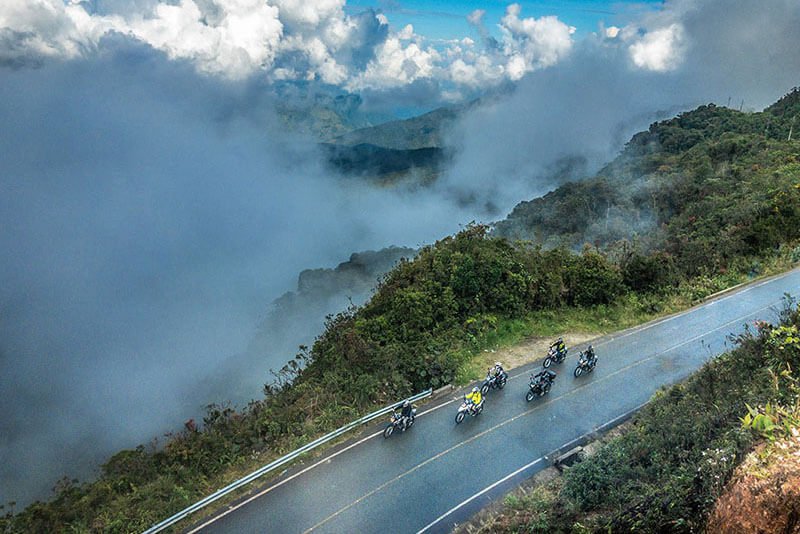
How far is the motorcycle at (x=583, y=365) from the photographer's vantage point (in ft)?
61.4

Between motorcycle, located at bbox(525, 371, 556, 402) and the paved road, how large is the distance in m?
0.25

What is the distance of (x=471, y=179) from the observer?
436 feet

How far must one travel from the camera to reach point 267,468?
13758 millimetres

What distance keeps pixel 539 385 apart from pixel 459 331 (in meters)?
4.65

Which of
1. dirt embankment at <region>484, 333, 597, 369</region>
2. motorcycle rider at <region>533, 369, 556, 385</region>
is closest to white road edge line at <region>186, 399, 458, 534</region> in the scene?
motorcycle rider at <region>533, 369, 556, 385</region>

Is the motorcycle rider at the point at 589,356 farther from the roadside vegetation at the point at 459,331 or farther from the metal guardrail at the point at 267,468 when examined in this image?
the metal guardrail at the point at 267,468

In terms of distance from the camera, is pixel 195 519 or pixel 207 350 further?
pixel 207 350

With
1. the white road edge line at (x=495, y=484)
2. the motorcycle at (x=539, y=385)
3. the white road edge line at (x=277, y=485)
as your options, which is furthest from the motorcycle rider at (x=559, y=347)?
the white road edge line at (x=277, y=485)

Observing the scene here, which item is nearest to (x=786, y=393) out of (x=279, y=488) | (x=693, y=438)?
(x=693, y=438)

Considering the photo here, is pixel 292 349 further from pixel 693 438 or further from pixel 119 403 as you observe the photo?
pixel 693 438

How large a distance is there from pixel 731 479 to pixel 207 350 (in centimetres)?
7360

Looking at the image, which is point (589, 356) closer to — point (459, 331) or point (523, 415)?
point (523, 415)

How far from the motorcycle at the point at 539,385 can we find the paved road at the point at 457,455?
25cm

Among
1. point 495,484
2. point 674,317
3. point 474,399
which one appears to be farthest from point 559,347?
point 674,317
